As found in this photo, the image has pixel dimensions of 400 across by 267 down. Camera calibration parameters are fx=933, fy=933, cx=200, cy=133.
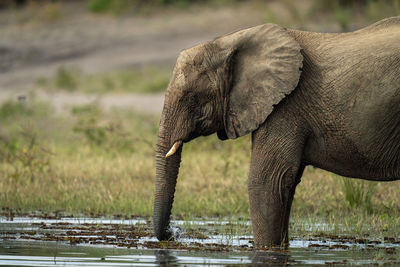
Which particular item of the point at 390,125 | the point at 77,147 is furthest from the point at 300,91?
the point at 77,147

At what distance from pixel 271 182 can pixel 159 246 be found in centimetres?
108

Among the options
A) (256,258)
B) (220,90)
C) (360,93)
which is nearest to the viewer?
(256,258)

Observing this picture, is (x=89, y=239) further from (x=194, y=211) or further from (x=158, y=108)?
(x=158, y=108)

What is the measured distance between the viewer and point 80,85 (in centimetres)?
2291

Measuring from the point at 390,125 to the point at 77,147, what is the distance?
25.9 feet

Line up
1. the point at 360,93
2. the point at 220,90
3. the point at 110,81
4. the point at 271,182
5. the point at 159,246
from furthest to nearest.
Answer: the point at 110,81
the point at 220,90
the point at 159,246
the point at 271,182
the point at 360,93

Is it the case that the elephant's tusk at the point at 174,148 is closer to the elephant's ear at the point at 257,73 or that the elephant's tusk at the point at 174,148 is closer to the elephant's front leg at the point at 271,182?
the elephant's ear at the point at 257,73

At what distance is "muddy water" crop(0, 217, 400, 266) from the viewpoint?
703 centimetres

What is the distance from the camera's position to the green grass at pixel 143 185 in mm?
10047

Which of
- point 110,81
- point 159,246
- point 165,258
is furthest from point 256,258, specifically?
point 110,81

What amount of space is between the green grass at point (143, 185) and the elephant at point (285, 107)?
A: 1482 millimetres

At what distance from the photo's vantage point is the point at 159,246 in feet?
25.5

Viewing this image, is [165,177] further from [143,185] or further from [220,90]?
[143,185]

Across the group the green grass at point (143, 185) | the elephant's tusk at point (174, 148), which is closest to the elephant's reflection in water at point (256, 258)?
the elephant's tusk at point (174, 148)
